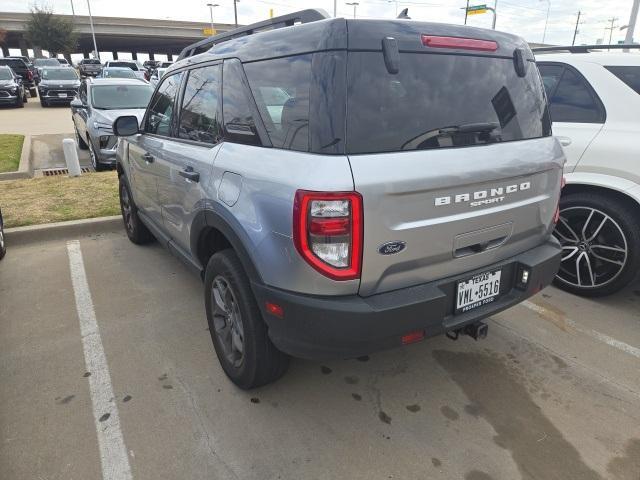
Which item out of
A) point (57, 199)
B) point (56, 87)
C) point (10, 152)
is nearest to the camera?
point (57, 199)

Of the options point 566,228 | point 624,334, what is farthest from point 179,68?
point 624,334

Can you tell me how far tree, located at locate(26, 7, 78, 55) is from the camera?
150 ft

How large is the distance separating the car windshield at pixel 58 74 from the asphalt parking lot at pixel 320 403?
20.6m

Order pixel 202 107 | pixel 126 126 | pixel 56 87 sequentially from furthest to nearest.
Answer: pixel 56 87 → pixel 126 126 → pixel 202 107

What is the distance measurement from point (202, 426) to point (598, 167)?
343 cm

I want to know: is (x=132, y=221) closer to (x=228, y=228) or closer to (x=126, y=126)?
(x=126, y=126)

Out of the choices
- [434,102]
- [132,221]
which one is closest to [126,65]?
[132,221]

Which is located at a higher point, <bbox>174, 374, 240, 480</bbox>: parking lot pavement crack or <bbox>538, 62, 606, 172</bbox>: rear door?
<bbox>538, 62, 606, 172</bbox>: rear door

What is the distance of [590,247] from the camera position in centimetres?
371

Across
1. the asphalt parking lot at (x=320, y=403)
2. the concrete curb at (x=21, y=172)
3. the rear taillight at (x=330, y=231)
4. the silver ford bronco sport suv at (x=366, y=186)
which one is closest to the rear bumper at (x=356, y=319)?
the silver ford bronco sport suv at (x=366, y=186)

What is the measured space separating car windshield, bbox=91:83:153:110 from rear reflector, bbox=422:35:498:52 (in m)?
8.41

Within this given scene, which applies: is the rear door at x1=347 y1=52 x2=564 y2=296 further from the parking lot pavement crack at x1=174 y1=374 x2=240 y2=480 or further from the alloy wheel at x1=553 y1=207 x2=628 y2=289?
the alloy wheel at x1=553 y1=207 x2=628 y2=289

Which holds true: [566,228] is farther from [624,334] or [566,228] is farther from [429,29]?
[429,29]

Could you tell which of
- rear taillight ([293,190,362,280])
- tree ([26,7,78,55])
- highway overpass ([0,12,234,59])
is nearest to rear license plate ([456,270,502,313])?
rear taillight ([293,190,362,280])
